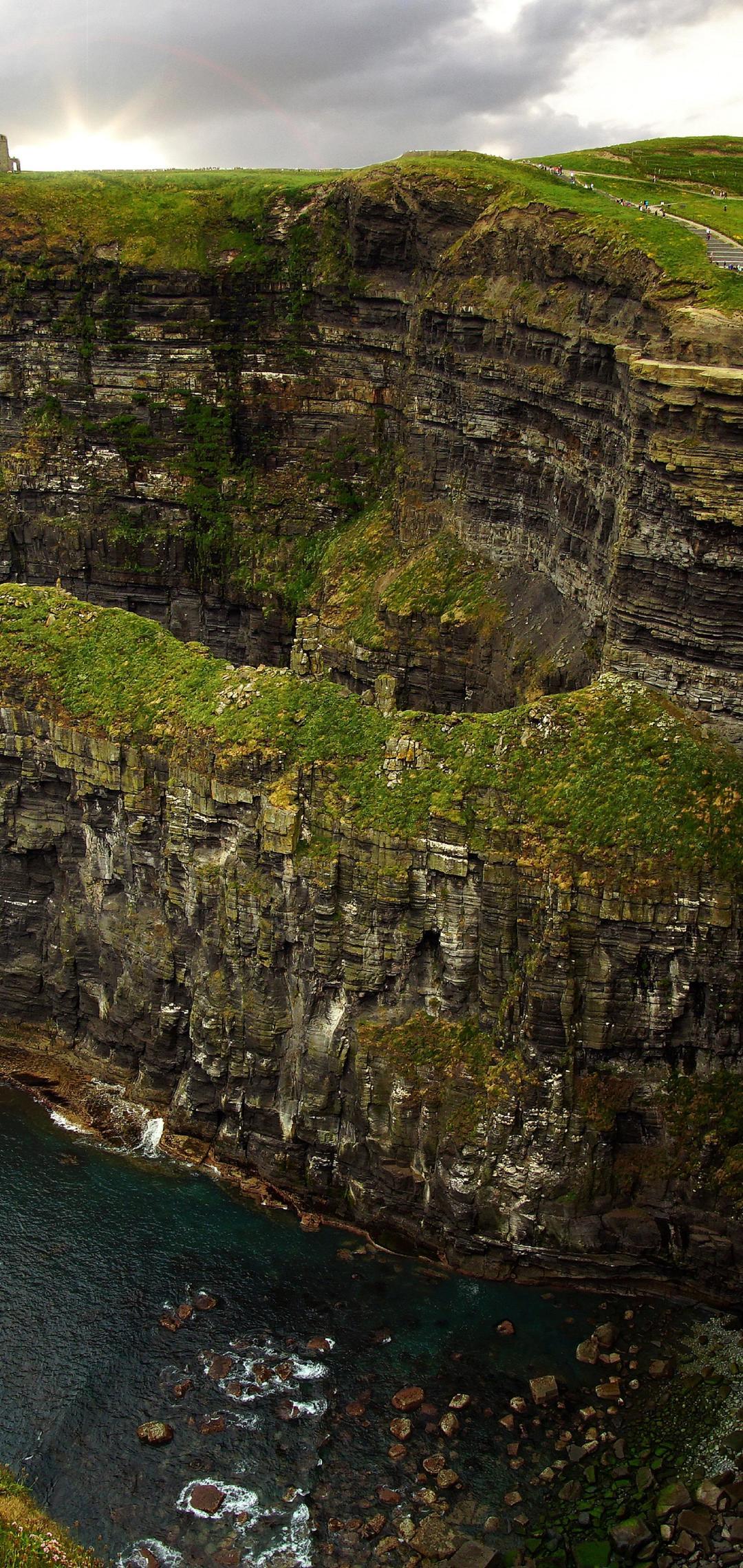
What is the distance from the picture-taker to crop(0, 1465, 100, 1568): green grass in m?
34.9

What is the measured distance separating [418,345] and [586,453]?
1763 centimetres

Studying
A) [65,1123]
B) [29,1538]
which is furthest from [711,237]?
[29,1538]

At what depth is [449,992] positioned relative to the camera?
4794 cm

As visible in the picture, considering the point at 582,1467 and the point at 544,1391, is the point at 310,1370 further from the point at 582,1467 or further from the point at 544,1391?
the point at 582,1467

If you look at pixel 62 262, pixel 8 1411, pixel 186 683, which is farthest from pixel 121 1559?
pixel 62 262

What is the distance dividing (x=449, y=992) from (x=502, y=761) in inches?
322

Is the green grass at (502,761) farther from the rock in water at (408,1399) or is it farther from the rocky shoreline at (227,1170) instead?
the rock in water at (408,1399)

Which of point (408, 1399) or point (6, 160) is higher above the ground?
Answer: point (6, 160)

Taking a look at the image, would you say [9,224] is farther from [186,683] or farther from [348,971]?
[348,971]

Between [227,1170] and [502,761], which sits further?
[227,1170]

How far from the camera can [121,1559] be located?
37594mm

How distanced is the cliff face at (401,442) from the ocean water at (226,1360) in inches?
881

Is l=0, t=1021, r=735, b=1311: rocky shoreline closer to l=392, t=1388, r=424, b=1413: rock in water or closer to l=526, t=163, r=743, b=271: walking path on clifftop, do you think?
l=392, t=1388, r=424, b=1413: rock in water

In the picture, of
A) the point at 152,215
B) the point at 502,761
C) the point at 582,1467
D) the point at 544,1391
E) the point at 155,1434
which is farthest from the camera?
the point at 152,215
